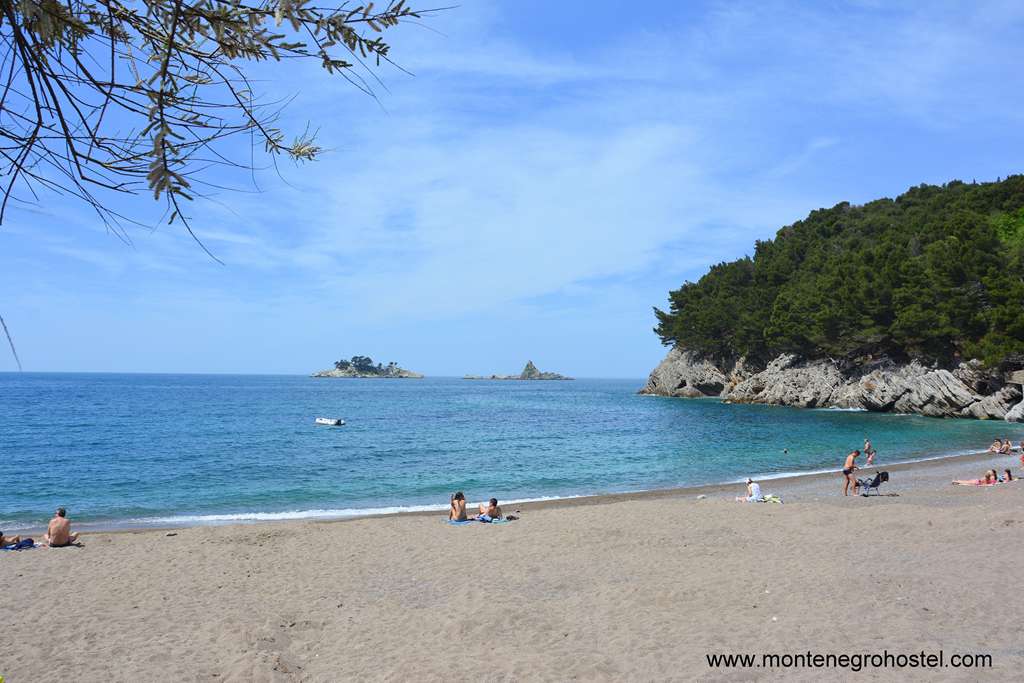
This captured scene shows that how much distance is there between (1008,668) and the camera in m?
6.10

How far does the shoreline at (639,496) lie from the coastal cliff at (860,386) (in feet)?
76.5

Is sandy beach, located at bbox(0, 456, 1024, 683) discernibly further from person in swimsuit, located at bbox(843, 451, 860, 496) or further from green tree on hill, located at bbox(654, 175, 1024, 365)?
green tree on hill, located at bbox(654, 175, 1024, 365)

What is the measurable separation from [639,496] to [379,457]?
52.2 feet

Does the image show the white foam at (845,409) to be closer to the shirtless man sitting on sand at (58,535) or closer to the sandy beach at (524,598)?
the sandy beach at (524,598)

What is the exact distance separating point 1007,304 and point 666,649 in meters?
51.1

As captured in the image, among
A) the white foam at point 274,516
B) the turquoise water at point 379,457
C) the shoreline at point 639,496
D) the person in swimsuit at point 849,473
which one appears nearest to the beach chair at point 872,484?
the person in swimsuit at point 849,473

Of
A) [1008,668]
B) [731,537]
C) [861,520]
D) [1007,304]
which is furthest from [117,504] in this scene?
[1007,304]

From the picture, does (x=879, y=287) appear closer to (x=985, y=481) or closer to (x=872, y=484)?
(x=985, y=481)

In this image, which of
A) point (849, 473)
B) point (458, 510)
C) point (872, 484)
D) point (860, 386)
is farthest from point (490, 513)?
point (860, 386)

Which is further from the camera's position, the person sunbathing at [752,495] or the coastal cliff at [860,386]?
the coastal cliff at [860,386]

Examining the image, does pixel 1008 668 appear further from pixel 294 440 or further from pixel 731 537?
pixel 294 440

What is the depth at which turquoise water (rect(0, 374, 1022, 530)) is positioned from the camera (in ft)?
72.6

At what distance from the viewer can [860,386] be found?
202ft

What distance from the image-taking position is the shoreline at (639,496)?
59.2ft
